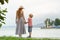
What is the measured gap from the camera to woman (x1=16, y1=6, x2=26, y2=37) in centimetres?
1271

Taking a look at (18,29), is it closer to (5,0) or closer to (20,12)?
(20,12)

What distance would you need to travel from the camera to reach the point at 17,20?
1285 centimetres

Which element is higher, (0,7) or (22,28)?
(0,7)

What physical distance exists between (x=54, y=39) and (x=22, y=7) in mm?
2436

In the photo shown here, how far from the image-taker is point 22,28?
1314 cm

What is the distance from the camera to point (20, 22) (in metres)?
13.0

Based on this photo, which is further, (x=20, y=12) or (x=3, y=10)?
(x=20, y=12)

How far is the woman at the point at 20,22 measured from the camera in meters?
12.7

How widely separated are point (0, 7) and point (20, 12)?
5082 millimetres

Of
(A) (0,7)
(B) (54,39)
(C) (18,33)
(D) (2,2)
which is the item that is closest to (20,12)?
(C) (18,33)

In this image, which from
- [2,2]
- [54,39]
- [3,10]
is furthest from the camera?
[54,39]

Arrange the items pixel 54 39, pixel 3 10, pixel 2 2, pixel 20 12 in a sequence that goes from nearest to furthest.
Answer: pixel 2 2 < pixel 3 10 < pixel 54 39 < pixel 20 12

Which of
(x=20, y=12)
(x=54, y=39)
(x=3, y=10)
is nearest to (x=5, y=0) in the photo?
(x=3, y=10)

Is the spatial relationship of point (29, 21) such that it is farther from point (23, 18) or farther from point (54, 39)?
point (54, 39)
